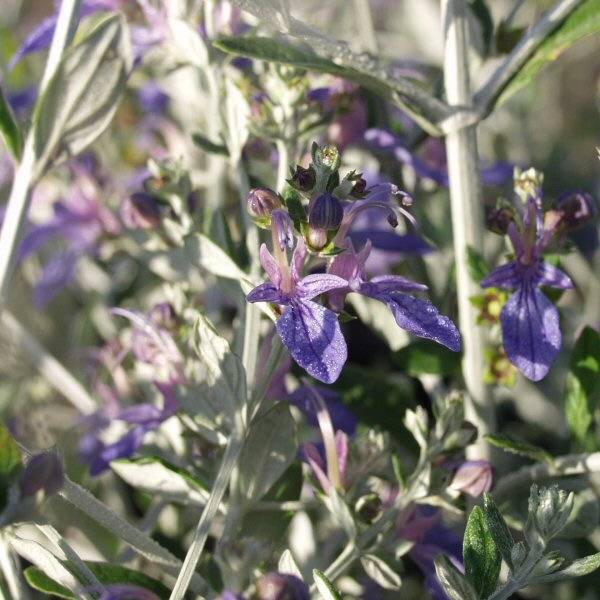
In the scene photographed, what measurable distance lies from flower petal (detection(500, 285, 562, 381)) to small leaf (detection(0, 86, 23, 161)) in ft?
1.57

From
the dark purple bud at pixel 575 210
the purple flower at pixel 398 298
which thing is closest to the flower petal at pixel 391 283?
the purple flower at pixel 398 298

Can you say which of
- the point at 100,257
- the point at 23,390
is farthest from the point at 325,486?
the point at 23,390

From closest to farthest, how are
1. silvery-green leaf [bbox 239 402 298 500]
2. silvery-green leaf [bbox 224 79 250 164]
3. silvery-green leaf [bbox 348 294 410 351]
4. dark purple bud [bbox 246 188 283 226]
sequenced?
1. dark purple bud [bbox 246 188 283 226]
2. silvery-green leaf [bbox 239 402 298 500]
3. silvery-green leaf [bbox 224 79 250 164]
4. silvery-green leaf [bbox 348 294 410 351]

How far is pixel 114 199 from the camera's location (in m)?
1.36

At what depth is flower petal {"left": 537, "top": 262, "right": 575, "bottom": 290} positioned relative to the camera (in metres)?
0.86

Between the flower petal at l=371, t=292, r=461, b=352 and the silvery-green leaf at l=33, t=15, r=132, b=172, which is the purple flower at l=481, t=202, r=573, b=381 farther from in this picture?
the silvery-green leaf at l=33, t=15, r=132, b=172

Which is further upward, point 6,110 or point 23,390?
point 6,110

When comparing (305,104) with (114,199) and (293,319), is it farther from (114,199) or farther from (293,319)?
(114,199)

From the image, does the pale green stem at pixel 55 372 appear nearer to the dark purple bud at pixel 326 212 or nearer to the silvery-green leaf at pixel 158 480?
the silvery-green leaf at pixel 158 480

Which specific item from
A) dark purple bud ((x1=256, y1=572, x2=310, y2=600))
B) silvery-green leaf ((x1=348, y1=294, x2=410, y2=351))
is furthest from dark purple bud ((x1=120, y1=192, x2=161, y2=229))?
dark purple bud ((x1=256, y1=572, x2=310, y2=600))

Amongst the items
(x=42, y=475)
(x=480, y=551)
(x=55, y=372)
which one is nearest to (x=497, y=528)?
(x=480, y=551)

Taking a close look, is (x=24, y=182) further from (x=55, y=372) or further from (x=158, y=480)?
(x=55, y=372)

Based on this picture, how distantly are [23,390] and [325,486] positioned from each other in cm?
81

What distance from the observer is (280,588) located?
0.69 meters
